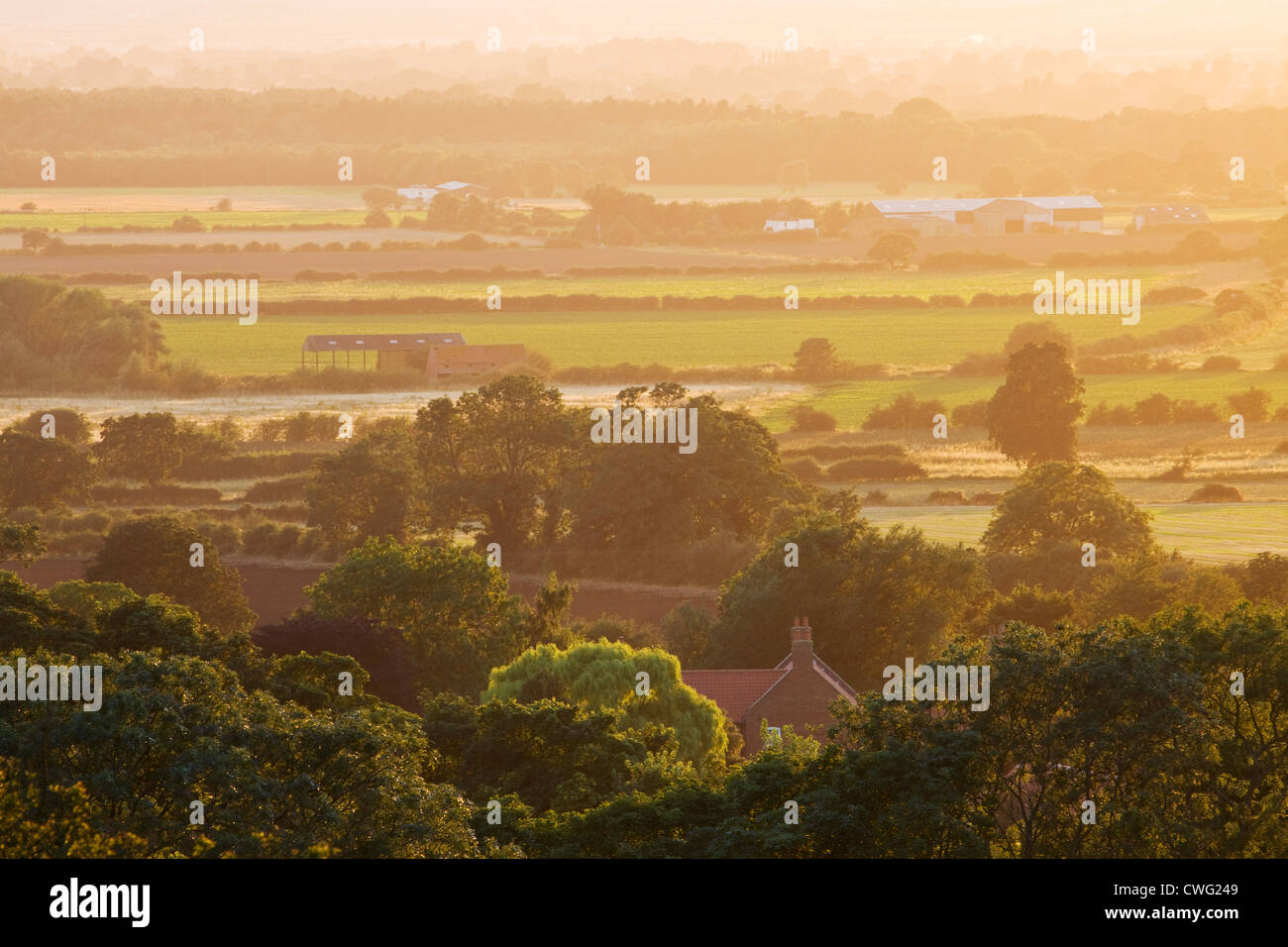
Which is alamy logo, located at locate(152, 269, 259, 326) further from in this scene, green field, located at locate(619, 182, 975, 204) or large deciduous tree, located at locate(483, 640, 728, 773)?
large deciduous tree, located at locate(483, 640, 728, 773)

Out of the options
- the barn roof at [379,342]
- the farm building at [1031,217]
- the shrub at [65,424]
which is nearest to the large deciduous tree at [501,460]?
the shrub at [65,424]

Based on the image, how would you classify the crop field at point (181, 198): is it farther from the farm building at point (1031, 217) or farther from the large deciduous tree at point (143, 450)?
the large deciduous tree at point (143, 450)

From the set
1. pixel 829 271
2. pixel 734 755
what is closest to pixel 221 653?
pixel 734 755

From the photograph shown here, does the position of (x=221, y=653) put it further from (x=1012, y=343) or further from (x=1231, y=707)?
(x=1012, y=343)

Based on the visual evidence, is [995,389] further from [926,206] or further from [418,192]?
[418,192]

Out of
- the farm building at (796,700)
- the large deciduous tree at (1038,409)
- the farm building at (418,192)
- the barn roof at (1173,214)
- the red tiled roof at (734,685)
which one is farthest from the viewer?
the farm building at (418,192)
